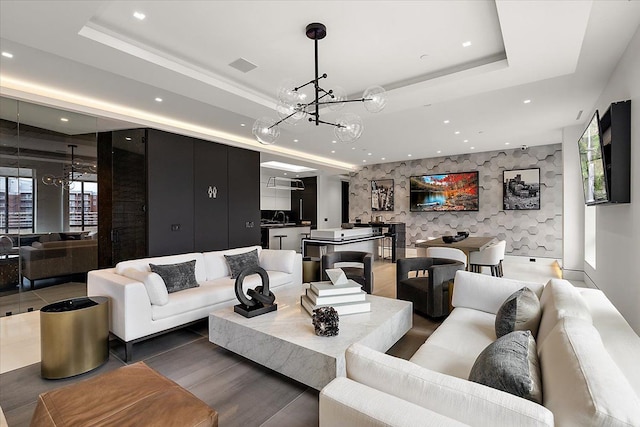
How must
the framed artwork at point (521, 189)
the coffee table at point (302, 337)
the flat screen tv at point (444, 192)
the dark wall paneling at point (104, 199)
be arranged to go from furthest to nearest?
the flat screen tv at point (444, 192), the framed artwork at point (521, 189), the dark wall paneling at point (104, 199), the coffee table at point (302, 337)

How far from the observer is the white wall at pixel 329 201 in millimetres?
11367

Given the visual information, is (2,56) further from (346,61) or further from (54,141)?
(346,61)

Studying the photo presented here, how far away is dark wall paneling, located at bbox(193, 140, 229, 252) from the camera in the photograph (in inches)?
231

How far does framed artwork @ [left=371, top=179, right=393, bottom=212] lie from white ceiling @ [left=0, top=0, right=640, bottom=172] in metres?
4.93

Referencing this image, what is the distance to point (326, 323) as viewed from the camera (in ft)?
7.18

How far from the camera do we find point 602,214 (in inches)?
151

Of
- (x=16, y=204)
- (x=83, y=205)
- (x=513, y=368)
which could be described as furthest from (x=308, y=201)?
(x=513, y=368)

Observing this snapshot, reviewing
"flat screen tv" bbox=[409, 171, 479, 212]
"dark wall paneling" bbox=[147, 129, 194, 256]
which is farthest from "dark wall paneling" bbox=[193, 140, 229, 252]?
"flat screen tv" bbox=[409, 171, 479, 212]

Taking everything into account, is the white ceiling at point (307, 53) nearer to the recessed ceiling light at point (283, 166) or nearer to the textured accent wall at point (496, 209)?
the textured accent wall at point (496, 209)

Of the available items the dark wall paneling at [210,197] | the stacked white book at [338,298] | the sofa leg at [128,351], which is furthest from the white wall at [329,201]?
the sofa leg at [128,351]

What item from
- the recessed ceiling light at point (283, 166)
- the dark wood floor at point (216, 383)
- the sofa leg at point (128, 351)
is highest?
the recessed ceiling light at point (283, 166)

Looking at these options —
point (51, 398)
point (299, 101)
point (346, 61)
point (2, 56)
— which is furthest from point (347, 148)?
point (51, 398)

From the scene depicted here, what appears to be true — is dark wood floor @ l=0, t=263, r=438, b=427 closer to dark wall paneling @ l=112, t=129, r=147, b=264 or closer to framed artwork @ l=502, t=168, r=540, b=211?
dark wall paneling @ l=112, t=129, r=147, b=264

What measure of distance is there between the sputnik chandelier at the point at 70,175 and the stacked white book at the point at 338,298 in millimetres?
4243
